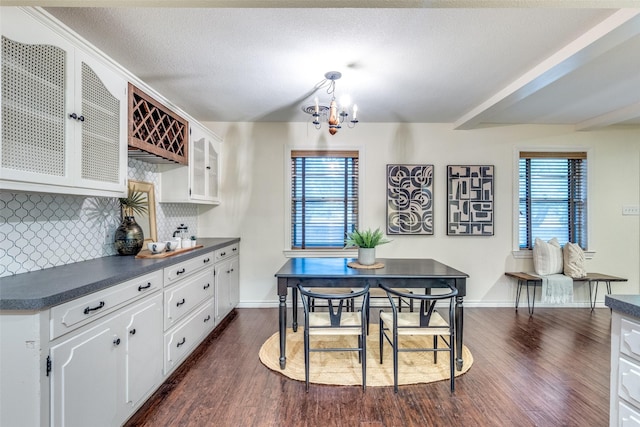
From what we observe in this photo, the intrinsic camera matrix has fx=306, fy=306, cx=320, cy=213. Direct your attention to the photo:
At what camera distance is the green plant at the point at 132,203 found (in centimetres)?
262

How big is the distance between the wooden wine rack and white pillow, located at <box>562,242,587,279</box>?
4.73 metres

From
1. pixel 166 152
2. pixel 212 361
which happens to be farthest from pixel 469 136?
pixel 212 361

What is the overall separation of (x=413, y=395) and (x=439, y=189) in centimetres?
278

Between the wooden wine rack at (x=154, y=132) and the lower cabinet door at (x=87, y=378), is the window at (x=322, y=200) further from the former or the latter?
the lower cabinet door at (x=87, y=378)

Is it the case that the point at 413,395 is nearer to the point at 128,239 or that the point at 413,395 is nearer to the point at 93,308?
the point at 93,308

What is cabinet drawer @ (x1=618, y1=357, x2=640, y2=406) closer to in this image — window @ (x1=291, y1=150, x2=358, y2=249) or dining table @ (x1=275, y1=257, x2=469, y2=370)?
dining table @ (x1=275, y1=257, x2=469, y2=370)

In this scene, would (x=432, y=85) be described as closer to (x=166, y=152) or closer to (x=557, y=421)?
(x=166, y=152)

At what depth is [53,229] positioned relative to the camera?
6.62ft

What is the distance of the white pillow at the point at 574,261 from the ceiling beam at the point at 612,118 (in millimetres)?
1552

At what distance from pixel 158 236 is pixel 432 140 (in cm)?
363

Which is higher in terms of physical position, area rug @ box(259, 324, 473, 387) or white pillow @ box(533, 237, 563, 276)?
white pillow @ box(533, 237, 563, 276)

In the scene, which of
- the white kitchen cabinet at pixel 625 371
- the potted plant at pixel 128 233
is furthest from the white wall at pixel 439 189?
the white kitchen cabinet at pixel 625 371

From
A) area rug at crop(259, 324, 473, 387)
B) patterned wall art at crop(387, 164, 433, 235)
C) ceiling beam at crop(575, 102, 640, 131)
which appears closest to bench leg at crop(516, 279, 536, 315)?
patterned wall art at crop(387, 164, 433, 235)

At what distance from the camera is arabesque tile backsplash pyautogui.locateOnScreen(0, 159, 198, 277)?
5.74ft
